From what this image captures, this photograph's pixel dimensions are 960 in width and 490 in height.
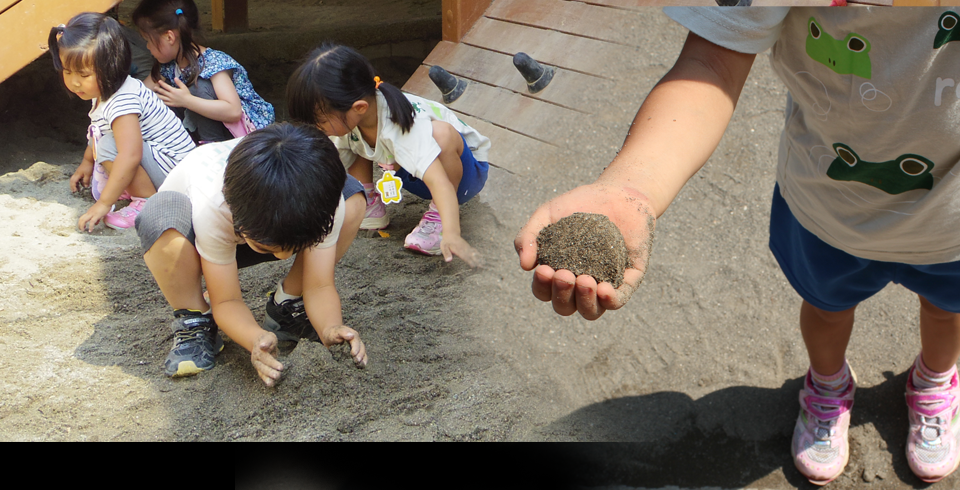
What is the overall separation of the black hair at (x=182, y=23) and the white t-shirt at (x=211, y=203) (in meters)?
0.30

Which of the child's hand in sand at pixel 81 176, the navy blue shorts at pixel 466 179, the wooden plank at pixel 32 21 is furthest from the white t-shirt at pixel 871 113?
the child's hand in sand at pixel 81 176

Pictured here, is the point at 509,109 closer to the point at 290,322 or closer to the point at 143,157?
the point at 290,322

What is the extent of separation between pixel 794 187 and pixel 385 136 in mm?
773

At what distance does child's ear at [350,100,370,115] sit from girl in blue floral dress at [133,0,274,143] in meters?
0.19

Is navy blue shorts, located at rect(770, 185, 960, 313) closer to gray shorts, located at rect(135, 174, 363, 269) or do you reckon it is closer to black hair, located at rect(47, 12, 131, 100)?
gray shorts, located at rect(135, 174, 363, 269)

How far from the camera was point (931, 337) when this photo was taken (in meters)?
0.96

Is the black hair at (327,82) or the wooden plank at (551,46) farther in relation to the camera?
the wooden plank at (551,46)

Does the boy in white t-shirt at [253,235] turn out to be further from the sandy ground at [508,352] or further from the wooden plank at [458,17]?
the wooden plank at [458,17]

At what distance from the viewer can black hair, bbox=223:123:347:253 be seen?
0.85 m

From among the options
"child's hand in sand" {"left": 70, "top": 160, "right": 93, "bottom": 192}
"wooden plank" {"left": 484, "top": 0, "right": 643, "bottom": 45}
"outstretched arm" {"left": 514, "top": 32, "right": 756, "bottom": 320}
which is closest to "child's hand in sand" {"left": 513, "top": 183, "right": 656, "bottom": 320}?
"outstretched arm" {"left": 514, "top": 32, "right": 756, "bottom": 320}

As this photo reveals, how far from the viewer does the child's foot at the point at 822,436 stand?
1.02 m

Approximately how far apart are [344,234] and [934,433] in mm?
1059

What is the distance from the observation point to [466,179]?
4.68 ft

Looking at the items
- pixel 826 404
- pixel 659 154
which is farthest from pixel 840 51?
pixel 826 404
